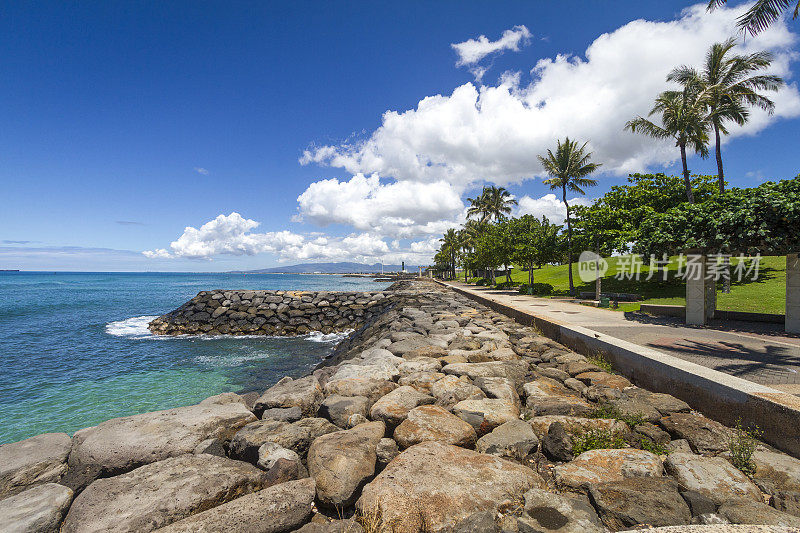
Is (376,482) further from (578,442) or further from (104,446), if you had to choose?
(104,446)

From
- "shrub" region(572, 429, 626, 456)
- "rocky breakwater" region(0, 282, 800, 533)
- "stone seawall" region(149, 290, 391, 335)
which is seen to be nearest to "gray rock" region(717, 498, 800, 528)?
"rocky breakwater" region(0, 282, 800, 533)

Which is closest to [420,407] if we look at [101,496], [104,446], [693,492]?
[693,492]

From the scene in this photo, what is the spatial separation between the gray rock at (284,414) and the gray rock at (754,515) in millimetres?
3900

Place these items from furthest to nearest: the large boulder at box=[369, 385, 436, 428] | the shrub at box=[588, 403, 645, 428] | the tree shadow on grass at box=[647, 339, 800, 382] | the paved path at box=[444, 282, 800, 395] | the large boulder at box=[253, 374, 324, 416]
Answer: the tree shadow on grass at box=[647, 339, 800, 382]
the paved path at box=[444, 282, 800, 395]
the large boulder at box=[253, 374, 324, 416]
the large boulder at box=[369, 385, 436, 428]
the shrub at box=[588, 403, 645, 428]

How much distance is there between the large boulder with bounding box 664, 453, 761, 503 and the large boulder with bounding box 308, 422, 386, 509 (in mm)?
2398

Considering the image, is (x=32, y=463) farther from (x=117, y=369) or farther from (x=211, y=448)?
Answer: (x=117, y=369)

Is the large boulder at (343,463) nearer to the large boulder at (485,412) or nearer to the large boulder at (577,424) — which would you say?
the large boulder at (485,412)

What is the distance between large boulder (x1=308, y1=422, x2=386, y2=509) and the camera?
2525 mm

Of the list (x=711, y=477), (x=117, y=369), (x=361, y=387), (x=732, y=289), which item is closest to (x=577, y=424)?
(x=711, y=477)

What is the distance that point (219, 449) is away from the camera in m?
3.45

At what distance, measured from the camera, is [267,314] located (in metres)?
19.6

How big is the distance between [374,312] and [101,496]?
1911 centimetres

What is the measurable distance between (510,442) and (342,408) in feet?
6.42

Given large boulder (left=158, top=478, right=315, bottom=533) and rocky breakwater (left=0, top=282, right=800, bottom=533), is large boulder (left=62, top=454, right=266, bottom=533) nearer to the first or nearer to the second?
rocky breakwater (left=0, top=282, right=800, bottom=533)
